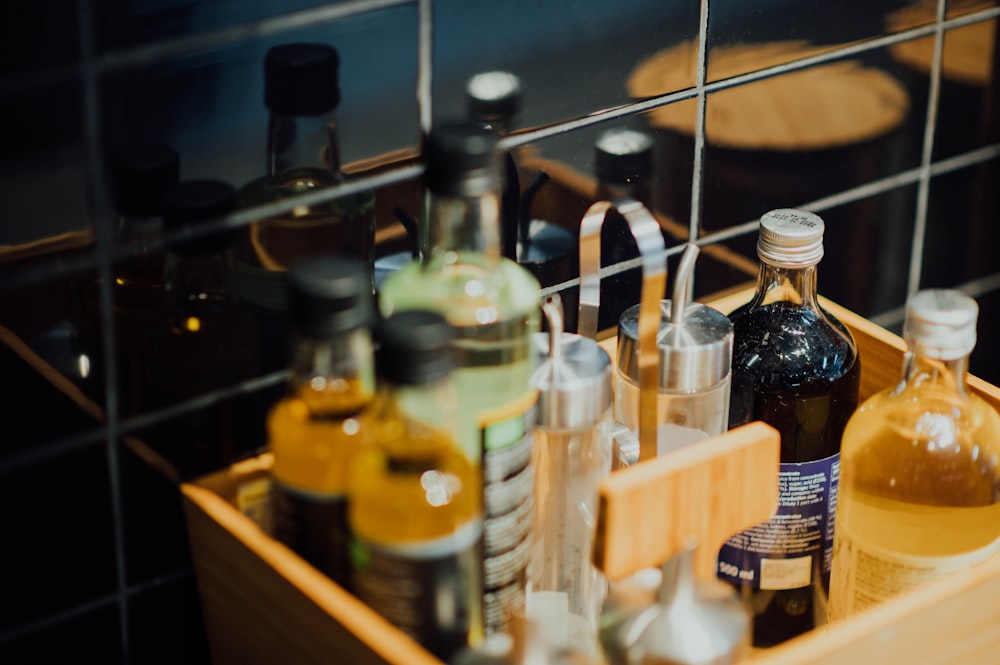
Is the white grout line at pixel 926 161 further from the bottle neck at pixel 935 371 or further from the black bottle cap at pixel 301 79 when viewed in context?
the black bottle cap at pixel 301 79

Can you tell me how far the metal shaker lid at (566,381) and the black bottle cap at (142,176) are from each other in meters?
0.25

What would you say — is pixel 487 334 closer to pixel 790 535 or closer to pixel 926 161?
pixel 790 535

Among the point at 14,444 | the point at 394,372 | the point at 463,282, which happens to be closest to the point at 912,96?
the point at 463,282

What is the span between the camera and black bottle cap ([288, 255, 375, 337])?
0.72 m

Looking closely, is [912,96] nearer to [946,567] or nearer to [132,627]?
[946,567]

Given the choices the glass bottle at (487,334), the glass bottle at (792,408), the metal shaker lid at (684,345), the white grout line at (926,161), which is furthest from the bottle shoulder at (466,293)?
the white grout line at (926,161)

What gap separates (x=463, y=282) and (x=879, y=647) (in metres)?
0.33

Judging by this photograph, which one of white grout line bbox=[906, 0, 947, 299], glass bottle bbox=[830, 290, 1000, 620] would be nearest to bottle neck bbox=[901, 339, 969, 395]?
glass bottle bbox=[830, 290, 1000, 620]

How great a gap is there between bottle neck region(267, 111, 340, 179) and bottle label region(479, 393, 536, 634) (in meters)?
0.22

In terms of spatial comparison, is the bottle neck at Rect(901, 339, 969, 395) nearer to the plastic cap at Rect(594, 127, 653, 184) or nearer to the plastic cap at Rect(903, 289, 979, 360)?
the plastic cap at Rect(903, 289, 979, 360)

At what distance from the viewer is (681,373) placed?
900mm

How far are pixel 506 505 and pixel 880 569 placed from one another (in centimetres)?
27

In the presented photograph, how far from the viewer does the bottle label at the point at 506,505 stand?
2.64 ft

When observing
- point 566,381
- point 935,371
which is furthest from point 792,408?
point 566,381
